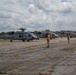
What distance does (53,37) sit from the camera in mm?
88250

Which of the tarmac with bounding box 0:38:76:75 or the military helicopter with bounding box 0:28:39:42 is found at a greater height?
the military helicopter with bounding box 0:28:39:42

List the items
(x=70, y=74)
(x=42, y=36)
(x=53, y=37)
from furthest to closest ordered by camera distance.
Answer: (x=42, y=36)
(x=53, y=37)
(x=70, y=74)

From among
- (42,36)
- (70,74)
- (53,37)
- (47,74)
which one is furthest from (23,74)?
(42,36)

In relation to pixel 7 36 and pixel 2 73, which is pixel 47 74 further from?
pixel 7 36

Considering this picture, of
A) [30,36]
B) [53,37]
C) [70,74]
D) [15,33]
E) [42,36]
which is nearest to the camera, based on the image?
[70,74]

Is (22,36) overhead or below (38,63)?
overhead

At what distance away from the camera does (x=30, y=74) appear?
1209cm

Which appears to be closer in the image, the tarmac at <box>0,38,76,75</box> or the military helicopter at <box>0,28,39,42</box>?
the tarmac at <box>0,38,76,75</box>

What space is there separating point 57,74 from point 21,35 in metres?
54.7

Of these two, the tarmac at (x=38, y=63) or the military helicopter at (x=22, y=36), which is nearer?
the tarmac at (x=38, y=63)

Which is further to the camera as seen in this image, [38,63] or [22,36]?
[22,36]

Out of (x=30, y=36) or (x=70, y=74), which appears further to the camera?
(x=30, y=36)

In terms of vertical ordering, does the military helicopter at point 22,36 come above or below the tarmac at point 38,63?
above

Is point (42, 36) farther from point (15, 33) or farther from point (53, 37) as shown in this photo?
point (15, 33)
